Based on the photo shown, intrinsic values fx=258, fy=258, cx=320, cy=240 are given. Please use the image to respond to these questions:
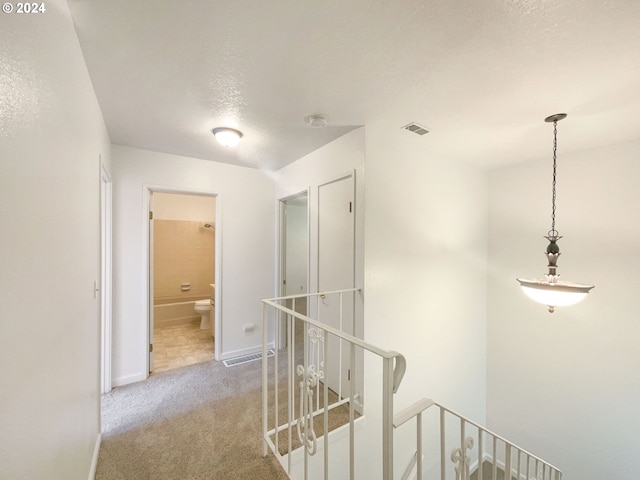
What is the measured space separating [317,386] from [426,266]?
1.68m

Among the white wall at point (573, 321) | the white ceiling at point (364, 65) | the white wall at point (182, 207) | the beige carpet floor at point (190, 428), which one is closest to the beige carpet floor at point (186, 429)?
the beige carpet floor at point (190, 428)

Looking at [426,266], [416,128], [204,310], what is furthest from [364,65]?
[204,310]

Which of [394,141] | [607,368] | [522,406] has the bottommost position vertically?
[522,406]

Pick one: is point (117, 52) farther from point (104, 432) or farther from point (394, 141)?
point (104, 432)

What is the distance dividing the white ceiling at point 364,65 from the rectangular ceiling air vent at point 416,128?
8 cm

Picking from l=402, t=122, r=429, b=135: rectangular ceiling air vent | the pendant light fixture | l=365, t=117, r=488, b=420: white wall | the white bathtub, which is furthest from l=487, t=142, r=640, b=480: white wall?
the white bathtub

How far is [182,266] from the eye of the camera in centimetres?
495

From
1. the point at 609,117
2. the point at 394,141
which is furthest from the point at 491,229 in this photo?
the point at 394,141

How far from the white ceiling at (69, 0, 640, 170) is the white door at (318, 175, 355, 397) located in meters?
0.62

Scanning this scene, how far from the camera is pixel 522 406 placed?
3.14 meters

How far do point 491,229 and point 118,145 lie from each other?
4.52 meters

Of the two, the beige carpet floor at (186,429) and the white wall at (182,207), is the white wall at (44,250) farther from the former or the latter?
the white wall at (182,207)

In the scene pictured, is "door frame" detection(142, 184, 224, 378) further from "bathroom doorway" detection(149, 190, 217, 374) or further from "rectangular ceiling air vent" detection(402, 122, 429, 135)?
"rectangular ceiling air vent" detection(402, 122, 429, 135)

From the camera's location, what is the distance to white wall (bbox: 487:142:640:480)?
8.20 ft
